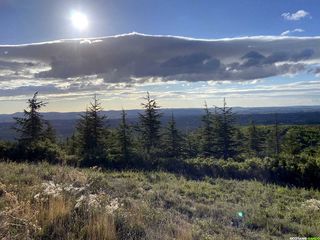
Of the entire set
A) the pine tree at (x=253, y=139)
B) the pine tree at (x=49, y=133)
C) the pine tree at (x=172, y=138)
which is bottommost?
the pine tree at (x=253, y=139)

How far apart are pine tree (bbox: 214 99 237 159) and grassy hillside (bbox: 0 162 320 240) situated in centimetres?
3654

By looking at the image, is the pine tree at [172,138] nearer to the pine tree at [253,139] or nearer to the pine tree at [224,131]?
the pine tree at [224,131]

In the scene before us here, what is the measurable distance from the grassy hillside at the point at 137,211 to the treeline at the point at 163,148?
23.8 feet

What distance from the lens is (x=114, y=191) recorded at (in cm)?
1064

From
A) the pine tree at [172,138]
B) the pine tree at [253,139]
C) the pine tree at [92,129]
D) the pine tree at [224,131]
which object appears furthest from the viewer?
the pine tree at [253,139]

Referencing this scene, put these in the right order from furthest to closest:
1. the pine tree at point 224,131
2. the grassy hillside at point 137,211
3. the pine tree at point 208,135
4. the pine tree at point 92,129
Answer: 1. the pine tree at point 208,135
2. the pine tree at point 224,131
3. the pine tree at point 92,129
4. the grassy hillside at point 137,211

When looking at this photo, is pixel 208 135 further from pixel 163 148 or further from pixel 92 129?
pixel 92 129

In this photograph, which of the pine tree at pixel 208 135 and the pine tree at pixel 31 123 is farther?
the pine tree at pixel 208 135

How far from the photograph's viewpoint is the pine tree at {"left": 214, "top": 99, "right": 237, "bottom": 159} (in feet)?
168

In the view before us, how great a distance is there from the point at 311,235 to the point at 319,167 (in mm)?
13813

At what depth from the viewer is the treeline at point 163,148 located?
71.7 ft

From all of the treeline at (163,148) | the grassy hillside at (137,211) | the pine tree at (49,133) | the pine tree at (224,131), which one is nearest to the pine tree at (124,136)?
the treeline at (163,148)

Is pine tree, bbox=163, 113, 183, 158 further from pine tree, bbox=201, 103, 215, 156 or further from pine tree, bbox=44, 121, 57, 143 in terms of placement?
pine tree, bbox=44, 121, 57, 143

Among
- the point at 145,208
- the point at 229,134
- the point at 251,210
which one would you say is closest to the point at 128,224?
the point at 145,208
